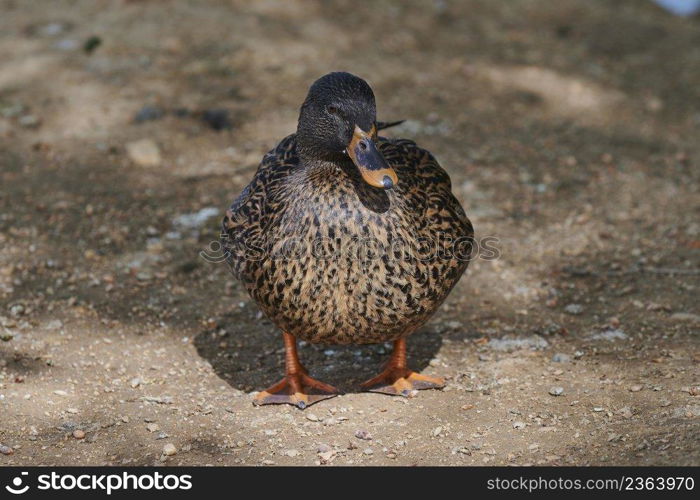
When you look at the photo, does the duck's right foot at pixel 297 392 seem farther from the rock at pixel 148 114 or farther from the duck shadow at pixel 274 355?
the rock at pixel 148 114

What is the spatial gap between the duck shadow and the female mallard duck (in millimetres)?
576

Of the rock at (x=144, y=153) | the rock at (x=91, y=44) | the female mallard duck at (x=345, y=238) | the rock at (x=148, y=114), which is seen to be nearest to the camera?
the female mallard duck at (x=345, y=238)

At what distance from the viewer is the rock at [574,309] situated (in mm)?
5277

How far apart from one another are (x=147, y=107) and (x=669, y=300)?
425cm

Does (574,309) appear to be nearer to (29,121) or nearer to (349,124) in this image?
(349,124)

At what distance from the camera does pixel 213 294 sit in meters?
5.55

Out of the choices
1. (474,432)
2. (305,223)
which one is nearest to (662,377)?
(474,432)

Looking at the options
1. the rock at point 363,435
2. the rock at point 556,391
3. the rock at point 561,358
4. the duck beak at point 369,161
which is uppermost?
the duck beak at point 369,161

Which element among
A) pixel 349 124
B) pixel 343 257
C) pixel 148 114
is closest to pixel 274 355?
pixel 343 257

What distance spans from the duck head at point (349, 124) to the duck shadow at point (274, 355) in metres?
1.28

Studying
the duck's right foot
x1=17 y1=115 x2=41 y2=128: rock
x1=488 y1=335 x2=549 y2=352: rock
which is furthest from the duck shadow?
x1=17 y1=115 x2=41 y2=128: rock

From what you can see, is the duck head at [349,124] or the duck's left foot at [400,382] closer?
the duck head at [349,124]
